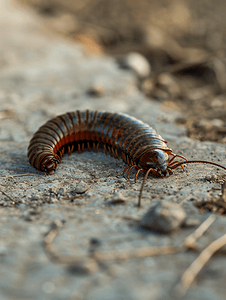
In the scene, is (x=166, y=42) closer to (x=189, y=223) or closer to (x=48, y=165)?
(x=48, y=165)

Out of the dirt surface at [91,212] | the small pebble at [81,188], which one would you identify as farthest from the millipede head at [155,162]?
the small pebble at [81,188]

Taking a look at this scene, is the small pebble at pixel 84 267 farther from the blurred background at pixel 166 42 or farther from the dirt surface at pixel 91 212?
the blurred background at pixel 166 42

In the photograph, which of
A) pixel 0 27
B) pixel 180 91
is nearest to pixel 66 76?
pixel 180 91

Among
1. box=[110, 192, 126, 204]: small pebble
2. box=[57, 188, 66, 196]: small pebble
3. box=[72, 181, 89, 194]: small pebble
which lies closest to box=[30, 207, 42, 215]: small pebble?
box=[57, 188, 66, 196]: small pebble

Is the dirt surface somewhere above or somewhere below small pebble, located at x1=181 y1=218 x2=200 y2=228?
below

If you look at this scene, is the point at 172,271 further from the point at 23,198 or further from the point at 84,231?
the point at 23,198

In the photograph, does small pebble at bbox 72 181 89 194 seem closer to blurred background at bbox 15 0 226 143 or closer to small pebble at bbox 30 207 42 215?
small pebble at bbox 30 207 42 215

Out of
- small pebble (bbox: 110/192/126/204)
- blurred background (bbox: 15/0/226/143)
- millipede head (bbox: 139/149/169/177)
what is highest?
blurred background (bbox: 15/0/226/143)
